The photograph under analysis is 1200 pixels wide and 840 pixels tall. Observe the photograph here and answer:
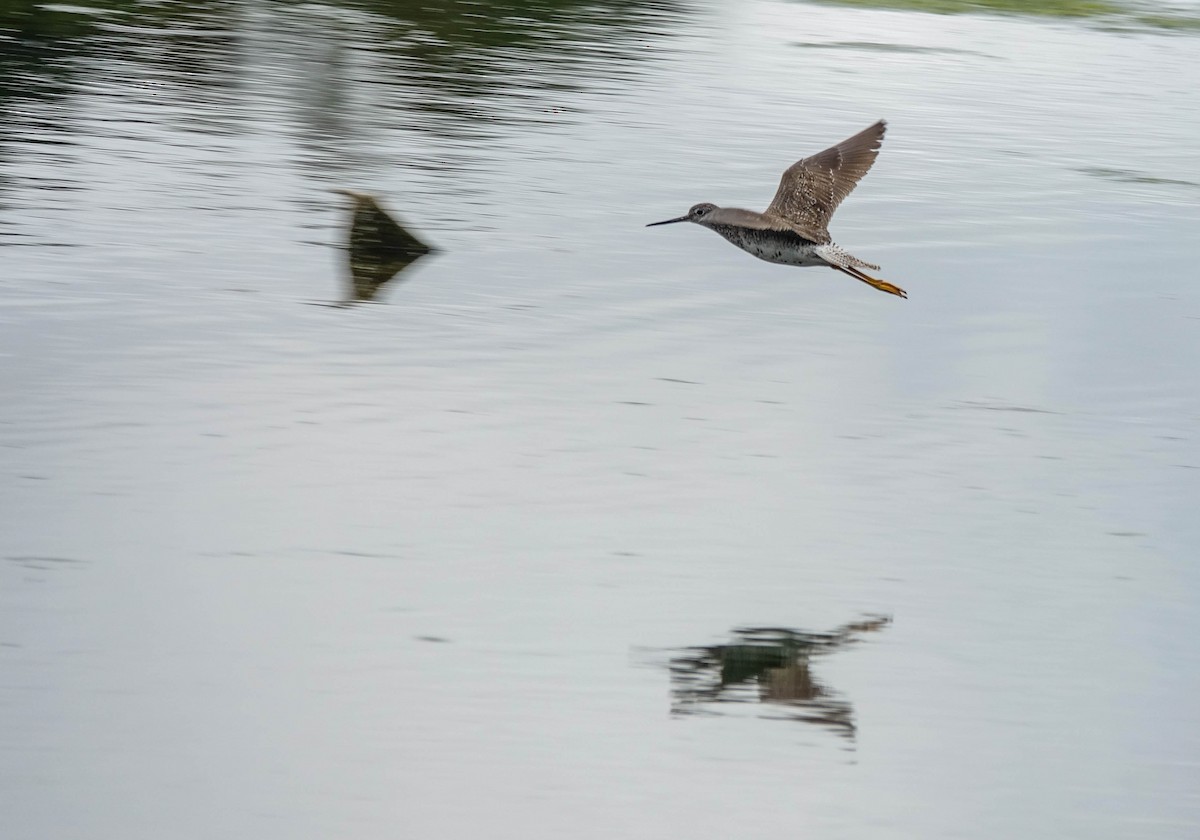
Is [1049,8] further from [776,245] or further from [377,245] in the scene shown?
[776,245]

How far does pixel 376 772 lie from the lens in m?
5.50

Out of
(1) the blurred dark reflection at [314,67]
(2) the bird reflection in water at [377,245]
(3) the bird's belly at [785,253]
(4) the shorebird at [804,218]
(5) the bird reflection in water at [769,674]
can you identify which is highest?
(4) the shorebird at [804,218]

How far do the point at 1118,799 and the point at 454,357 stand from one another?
15.4 feet

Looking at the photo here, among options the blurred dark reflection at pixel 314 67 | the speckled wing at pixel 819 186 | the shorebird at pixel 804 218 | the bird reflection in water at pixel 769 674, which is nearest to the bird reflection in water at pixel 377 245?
the blurred dark reflection at pixel 314 67

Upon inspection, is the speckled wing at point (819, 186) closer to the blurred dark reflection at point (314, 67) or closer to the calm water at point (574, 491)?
the calm water at point (574, 491)

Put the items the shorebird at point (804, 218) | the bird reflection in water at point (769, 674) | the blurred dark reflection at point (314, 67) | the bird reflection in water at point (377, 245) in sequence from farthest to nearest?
the blurred dark reflection at point (314, 67), the bird reflection in water at point (377, 245), the shorebird at point (804, 218), the bird reflection in water at point (769, 674)

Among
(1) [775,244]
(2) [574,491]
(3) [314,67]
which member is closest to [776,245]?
(1) [775,244]

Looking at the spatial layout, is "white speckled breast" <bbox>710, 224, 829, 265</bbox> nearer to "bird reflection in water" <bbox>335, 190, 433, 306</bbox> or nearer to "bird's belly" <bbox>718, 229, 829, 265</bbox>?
"bird's belly" <bbox>718, 229, 829, 265</bbox>

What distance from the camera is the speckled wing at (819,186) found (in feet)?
30.8

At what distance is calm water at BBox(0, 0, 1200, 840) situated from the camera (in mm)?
5637

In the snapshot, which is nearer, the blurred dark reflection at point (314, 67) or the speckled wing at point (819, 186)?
the speckled wing at point (819, 186)

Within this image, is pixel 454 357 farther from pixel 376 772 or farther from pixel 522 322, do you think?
pixel 376 772

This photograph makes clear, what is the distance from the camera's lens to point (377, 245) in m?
11.3

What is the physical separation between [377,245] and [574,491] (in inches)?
150
